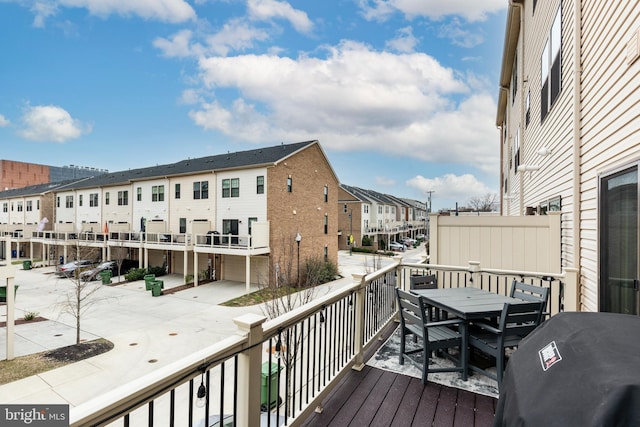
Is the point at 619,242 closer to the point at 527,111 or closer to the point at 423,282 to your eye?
the point at 423,282

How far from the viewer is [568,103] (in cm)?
512

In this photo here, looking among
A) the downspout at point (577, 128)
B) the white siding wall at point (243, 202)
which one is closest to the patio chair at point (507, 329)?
the downspout at point (577, 128)

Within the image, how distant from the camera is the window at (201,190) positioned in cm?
2128

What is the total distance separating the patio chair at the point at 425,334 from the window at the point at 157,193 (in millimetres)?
23580

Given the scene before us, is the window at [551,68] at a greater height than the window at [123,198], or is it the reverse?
A: the window at [551,68]

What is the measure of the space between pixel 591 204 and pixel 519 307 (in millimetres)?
1978

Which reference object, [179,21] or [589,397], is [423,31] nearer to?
[179,21]

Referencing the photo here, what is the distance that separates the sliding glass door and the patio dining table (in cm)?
93

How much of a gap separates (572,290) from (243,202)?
1752cm

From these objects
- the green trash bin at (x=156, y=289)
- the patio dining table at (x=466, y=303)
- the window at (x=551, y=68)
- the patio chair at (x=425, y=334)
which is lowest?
the green trash bin at (x=156, y=289)

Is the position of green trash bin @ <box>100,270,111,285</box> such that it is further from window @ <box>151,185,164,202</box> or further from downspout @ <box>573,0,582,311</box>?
downspout @ <box>573,0,582,311</box>

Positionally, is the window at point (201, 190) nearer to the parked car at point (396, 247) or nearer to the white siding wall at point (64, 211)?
the white siding wall at point (64, 211)

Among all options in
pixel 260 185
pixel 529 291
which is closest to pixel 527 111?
pixel 529 291

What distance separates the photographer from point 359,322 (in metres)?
3.96
